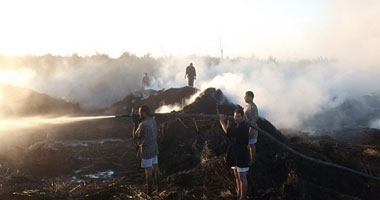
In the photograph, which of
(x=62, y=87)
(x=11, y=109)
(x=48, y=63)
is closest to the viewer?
(x=11, y=109)

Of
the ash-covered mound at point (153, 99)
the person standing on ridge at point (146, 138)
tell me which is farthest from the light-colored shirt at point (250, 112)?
the ash-covered mound at point (153, 99)

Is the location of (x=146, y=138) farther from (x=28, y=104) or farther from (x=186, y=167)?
(x=28, y=104)

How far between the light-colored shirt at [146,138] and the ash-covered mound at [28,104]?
56.9 feet

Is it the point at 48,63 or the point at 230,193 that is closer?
the point at 230,193

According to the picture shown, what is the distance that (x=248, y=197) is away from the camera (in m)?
6.71

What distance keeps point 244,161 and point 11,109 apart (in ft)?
66.2

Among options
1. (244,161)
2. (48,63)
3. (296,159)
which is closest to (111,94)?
(48,63)

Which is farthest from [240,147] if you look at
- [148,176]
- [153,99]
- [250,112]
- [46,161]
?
[153,99]

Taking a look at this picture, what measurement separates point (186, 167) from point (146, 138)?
306cm

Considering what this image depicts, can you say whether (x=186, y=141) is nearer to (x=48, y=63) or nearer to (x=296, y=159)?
(x=296, y=159)

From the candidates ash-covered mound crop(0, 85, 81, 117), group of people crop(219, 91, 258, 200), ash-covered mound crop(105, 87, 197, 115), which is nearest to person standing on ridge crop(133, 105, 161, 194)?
group of people crop(219, 91, 258, 200)

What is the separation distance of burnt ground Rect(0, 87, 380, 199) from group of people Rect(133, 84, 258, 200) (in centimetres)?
63

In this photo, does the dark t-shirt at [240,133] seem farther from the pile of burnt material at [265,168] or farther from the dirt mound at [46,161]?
the dirt mound at [46,161]

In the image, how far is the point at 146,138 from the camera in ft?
22.4
